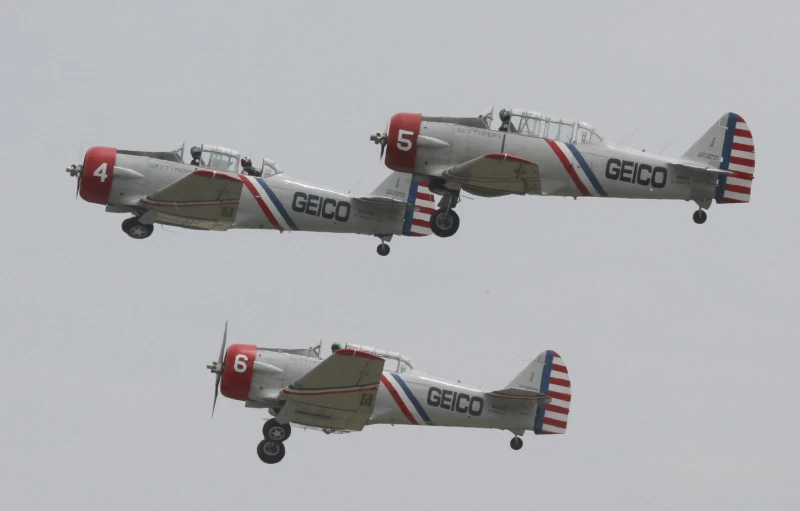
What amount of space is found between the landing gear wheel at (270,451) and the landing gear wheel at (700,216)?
9.84 metres

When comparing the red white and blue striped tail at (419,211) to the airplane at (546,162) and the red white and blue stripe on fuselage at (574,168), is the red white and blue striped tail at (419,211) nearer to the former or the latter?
the airplane at (546,162)

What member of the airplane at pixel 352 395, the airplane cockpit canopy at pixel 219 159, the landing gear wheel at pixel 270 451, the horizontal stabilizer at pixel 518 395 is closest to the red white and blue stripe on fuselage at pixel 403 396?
the airplane at pixel 352 395

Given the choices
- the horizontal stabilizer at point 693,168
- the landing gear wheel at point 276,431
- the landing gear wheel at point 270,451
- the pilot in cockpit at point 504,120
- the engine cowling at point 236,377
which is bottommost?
the landing gear wheel at point 270,451

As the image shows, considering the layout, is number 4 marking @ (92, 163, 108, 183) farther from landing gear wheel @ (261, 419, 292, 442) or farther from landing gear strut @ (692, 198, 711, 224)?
landing gear strut @ (692, 198, 711, 224)

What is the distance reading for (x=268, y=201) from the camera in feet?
140

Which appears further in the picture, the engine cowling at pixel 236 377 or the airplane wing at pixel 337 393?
the engine cowling at pixel 236 377

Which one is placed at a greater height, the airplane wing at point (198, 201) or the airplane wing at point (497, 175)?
the airplane wing at point (497, 175)

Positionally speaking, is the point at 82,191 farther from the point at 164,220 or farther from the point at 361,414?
the point at 361,414

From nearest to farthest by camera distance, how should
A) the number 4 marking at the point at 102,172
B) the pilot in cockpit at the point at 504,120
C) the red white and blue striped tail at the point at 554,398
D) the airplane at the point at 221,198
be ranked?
the pilot in cockpit at the point at 504,120, the airplane at the point at 221,198, the number 4 marking at the point at 102,172, the red white and blue striped tail at the point at 554,398

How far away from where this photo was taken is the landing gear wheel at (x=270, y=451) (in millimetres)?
40875

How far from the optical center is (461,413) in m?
43.0

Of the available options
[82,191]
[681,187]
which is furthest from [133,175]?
[681,187]

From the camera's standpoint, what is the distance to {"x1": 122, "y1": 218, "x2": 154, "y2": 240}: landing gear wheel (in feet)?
138

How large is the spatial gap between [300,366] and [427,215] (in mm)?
4849
